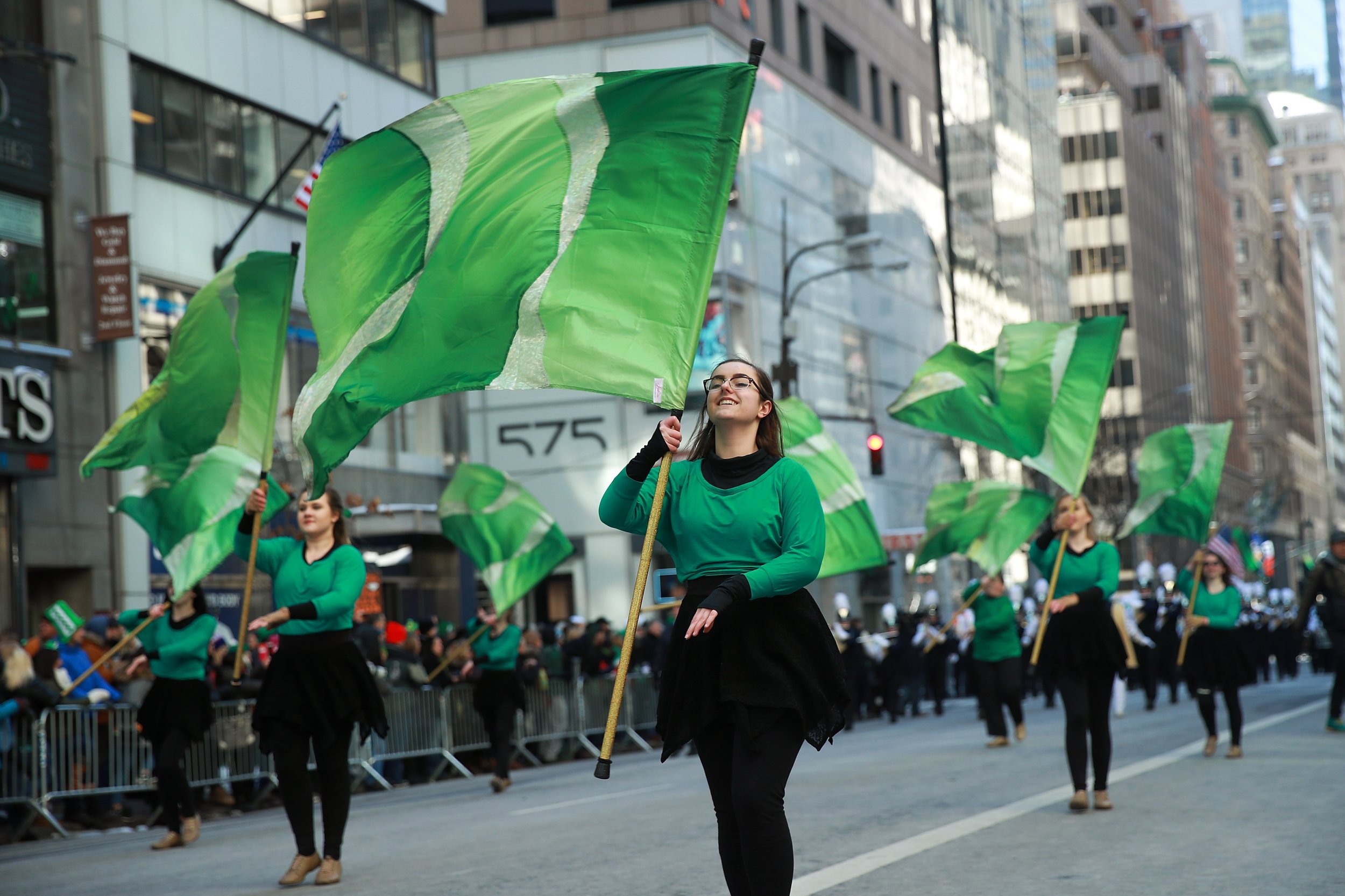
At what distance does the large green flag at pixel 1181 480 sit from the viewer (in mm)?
17359

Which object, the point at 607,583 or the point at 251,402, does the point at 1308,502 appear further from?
the point at 251,402

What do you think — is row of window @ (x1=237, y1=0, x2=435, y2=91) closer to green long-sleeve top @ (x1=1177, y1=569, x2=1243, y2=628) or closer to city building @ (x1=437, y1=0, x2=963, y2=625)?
city building @ (x1=437, y1=0, x2=963, y2=625)

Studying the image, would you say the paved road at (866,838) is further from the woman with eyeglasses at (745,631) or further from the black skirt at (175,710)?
the woman with eyeglasses at (745,631)

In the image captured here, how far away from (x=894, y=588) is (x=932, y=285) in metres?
11.5

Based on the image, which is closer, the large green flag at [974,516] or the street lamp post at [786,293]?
the large green flag at [974,516]

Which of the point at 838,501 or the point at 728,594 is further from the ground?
the point at 838,501

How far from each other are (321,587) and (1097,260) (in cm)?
9339

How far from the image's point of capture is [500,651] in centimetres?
1573

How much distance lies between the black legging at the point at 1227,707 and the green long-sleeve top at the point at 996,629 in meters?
3.94

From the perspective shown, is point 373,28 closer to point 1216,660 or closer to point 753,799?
point 1216,660

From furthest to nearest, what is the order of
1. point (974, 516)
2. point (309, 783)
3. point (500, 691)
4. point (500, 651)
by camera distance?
point (974, 516) < point (500, 651) < point (500, 691) < point (309, 783)

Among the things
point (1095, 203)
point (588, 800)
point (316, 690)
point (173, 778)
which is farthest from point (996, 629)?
point (1095, 203)

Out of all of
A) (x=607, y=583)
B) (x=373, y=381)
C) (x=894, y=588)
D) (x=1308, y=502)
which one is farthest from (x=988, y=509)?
(x=1308, y=502)

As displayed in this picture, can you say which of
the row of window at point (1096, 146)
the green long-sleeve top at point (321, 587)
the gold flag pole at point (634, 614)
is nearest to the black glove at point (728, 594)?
the gold flag pole at point (634, 614)
